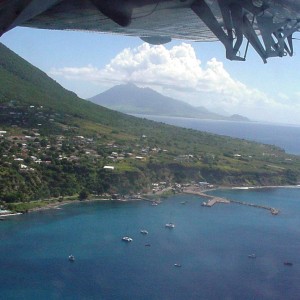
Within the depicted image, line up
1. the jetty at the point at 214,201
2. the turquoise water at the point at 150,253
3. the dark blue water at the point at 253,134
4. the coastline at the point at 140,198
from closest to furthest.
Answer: the turquoise water at the point at 150,253 < the coastline at the point at 140,198 < the jetty at the point at 214,201 < the dark blue water at the point at 253,134

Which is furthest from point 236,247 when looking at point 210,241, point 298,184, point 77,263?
point 298,184

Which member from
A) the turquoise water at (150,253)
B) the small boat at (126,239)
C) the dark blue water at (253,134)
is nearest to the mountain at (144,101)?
the dark blue water at (253,134)

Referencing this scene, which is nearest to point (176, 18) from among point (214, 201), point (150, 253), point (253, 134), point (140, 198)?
point (150, 253)

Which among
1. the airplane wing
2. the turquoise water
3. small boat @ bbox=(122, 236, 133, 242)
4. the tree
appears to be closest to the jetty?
the turquoise water

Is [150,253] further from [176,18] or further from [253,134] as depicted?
[253,134]

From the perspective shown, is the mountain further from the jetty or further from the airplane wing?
the airplane wing

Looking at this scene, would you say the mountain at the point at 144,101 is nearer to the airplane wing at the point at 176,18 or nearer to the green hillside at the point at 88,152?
the green hillside at the point at 88,152

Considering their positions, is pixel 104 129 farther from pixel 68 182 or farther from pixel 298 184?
pixel 298 184
